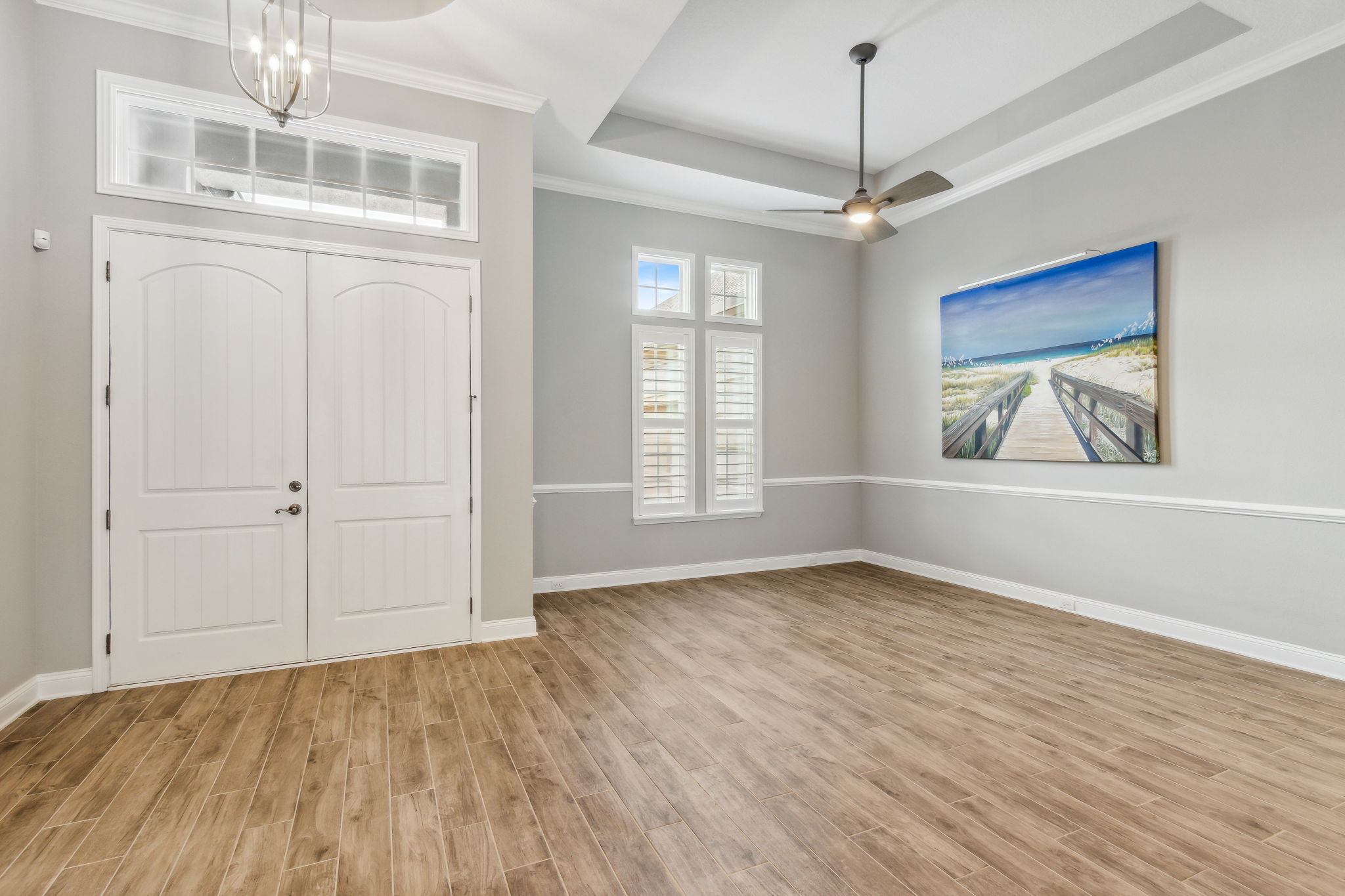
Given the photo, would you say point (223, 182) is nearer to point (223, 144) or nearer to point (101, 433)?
point (223, 144)

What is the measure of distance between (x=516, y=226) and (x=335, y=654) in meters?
2.82

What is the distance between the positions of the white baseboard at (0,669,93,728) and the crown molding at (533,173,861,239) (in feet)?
13.2

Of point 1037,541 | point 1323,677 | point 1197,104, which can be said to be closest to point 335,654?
point 1037,541

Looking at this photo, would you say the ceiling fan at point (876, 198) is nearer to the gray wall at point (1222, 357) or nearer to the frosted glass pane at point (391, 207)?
the gray wall at point (1222, 357)

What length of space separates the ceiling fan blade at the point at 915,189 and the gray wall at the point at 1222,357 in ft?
4.88

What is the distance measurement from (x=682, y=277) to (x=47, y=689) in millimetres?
4958

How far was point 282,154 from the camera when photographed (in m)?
3.50

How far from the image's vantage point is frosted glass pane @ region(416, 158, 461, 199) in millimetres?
3824

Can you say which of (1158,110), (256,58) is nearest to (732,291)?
Answer: (1158,110)

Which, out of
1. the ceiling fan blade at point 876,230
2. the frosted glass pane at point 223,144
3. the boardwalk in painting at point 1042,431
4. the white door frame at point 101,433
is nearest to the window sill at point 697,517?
the boardwalk in painting at point 1042,431

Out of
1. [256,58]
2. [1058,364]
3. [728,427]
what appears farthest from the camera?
[728,427]

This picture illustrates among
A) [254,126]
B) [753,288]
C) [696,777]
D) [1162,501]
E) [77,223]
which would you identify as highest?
[254,126]

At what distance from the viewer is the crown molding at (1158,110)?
3.36 metres

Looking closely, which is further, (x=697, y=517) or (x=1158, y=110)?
(x=697, y=517)
